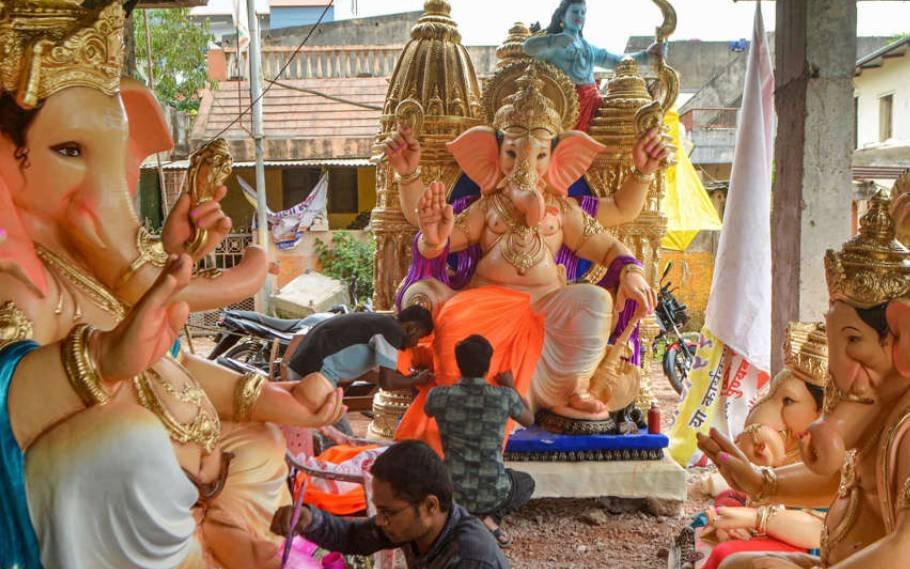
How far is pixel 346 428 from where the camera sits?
455cm

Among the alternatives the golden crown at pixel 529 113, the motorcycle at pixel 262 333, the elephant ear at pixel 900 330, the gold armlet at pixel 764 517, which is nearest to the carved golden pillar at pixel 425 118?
the golden crown at pixel 529 113

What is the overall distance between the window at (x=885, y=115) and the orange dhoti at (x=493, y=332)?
A: 415 inches

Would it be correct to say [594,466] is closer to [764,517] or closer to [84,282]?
[764,517]

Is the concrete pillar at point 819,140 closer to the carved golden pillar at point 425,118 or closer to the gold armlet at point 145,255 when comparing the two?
the carved golden pillar at point 425,118

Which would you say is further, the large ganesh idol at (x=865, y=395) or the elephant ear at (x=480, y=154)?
the elephant ear at (x=480, y=154)

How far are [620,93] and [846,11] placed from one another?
1.74 meters

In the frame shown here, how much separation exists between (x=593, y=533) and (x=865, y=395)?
2.79 meters

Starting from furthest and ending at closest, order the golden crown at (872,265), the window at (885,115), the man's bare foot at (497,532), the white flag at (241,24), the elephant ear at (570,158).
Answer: the window at (885,115), the white flag at (241,24), the elephant ear at (570,158), the man's bare foot at (497,532), the golden crown at (872,265)

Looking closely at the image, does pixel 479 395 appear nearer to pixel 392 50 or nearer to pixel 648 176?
pixel 648 176

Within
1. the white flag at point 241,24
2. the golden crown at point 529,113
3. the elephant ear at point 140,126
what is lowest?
the elephant ear at point 140,126

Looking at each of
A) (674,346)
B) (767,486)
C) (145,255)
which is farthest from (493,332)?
(674,346)

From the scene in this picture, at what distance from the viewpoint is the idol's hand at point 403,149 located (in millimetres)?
4488

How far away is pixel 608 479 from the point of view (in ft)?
15.6

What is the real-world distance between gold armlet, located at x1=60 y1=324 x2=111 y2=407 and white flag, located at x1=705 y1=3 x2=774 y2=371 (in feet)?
11.9
